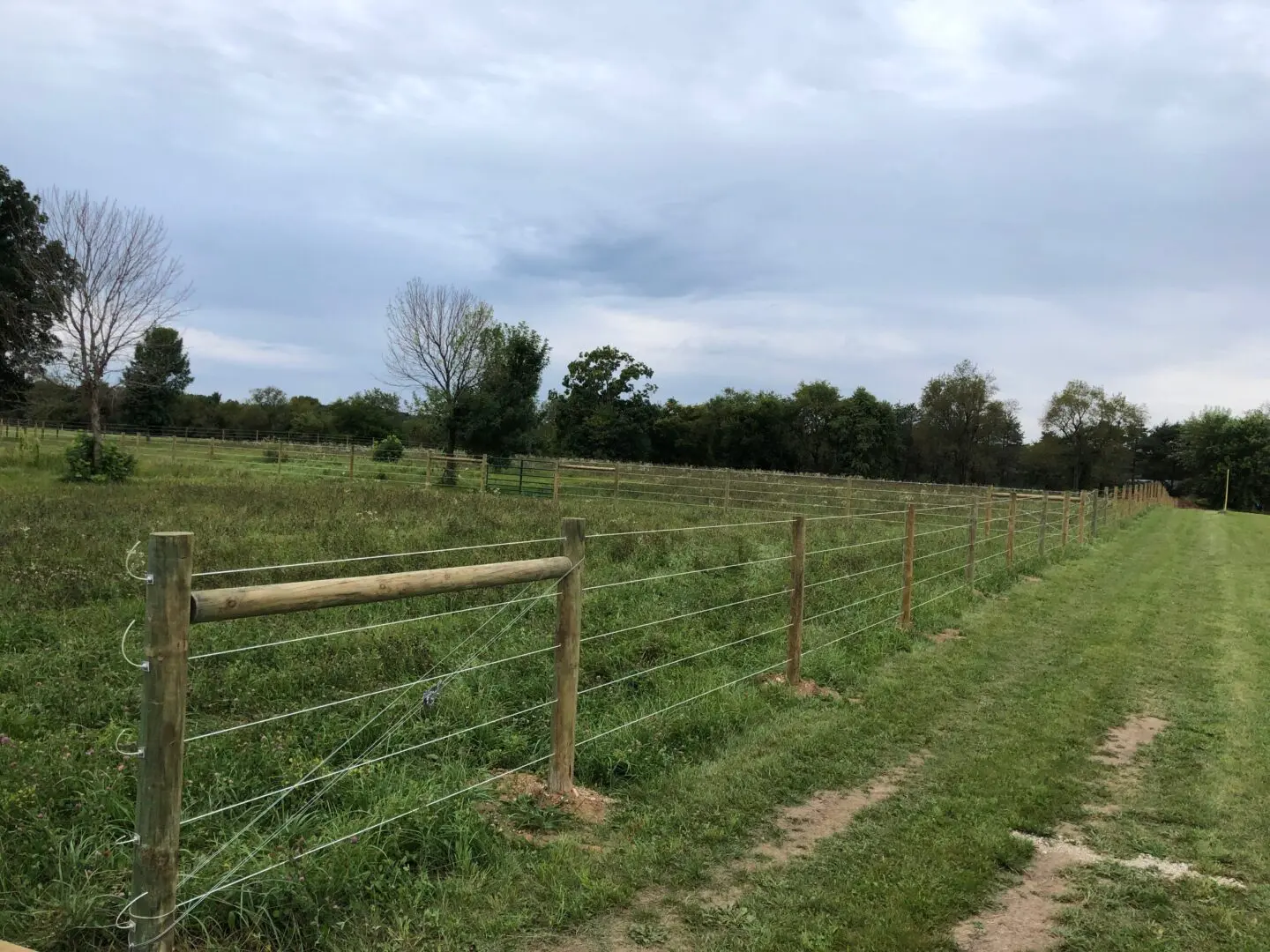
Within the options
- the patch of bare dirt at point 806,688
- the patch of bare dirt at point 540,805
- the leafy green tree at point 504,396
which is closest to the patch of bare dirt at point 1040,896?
the patch of bare dirt at point 540,805

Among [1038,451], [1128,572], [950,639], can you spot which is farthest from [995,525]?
[1038,451]

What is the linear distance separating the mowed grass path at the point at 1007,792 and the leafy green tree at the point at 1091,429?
70401 mm

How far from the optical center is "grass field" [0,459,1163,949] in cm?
272

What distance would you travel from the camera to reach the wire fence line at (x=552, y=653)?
9.09ft

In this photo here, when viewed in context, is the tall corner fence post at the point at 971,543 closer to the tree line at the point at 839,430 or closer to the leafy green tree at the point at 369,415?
the tree line at the point at 839,430

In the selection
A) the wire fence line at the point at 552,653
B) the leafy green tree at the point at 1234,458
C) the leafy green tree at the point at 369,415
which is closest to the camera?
the wire fence line at the point at 552,653

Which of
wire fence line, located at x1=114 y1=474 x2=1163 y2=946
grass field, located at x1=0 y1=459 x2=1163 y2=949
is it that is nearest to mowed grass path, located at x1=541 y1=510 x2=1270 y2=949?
grass field, located at x1=0 y1=459 x2=1163 y2=949

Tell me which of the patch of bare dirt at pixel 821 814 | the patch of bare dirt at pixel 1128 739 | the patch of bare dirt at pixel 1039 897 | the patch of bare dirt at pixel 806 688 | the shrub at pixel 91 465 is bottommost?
the patch of bare dirt at pixel 821 814

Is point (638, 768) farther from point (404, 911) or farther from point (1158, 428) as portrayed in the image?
point (1158, 428)

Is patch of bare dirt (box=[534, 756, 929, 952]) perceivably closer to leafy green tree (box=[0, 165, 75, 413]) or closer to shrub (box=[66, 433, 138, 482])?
shrub (box=[66, 433, 138, 482])

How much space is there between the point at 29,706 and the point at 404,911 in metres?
2.79

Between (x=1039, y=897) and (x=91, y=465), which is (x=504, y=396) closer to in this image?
(x=91, y=465)

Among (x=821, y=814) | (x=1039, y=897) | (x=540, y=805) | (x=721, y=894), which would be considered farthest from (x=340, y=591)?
(x=1039, y=897)

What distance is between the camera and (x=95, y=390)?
66.5ft
